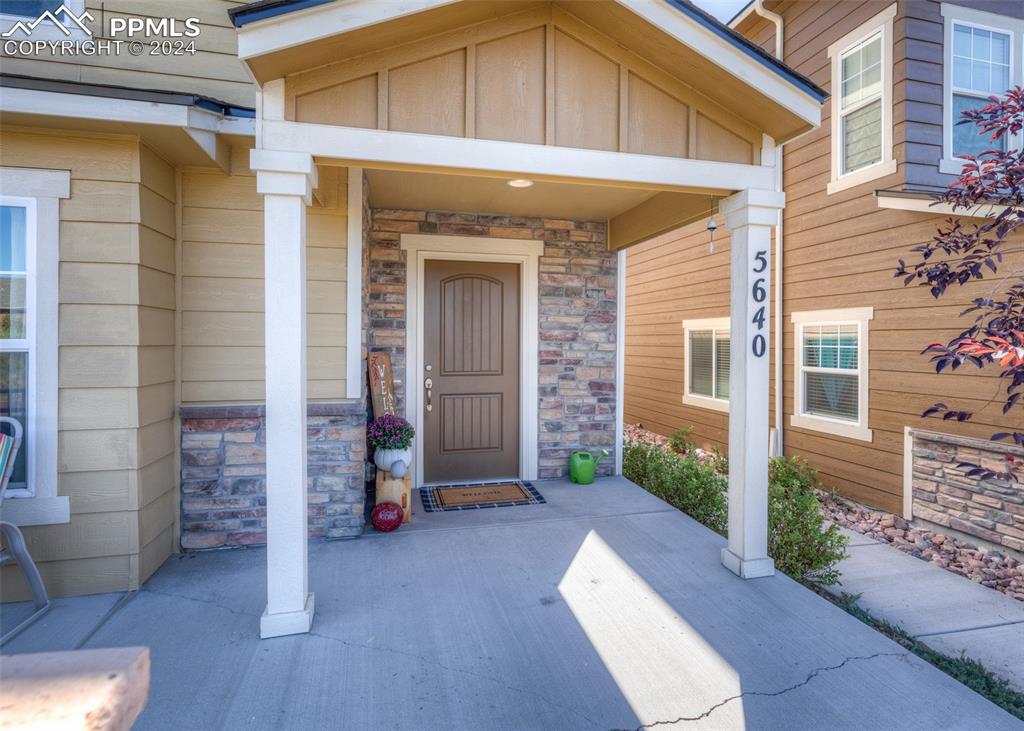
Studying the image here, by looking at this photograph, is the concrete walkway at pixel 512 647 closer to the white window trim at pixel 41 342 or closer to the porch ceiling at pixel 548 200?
the white window trim at pixel 41 342

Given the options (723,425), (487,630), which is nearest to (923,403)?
(723,425)

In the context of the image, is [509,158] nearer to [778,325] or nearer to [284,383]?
[284,383]

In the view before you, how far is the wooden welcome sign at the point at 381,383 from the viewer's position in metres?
4.25

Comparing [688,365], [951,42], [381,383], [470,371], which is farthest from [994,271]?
[688,365]

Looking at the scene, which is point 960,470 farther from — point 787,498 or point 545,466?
point 545,466

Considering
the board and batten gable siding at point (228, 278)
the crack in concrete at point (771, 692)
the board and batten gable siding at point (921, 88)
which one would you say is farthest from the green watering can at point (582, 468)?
the board and batten gable siding at point (921, 88)

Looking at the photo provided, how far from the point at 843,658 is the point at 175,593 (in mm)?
3182

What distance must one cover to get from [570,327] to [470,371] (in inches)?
40.6

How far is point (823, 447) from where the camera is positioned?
5.32m

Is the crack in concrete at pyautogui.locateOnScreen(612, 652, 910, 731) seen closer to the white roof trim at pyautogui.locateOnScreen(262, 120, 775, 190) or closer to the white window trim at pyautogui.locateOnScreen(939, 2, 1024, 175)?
the white roof trim at pyautogui.locateOnScreen(262, 120, 775, 190)

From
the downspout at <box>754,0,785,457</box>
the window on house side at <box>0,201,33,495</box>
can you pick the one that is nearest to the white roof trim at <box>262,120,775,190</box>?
the window on house side at <box>0,201,33,495</box>

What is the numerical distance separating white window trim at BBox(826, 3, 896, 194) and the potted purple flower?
15.0ft

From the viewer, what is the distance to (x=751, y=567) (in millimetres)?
2975

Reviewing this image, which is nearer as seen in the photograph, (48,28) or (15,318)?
(15,318)
